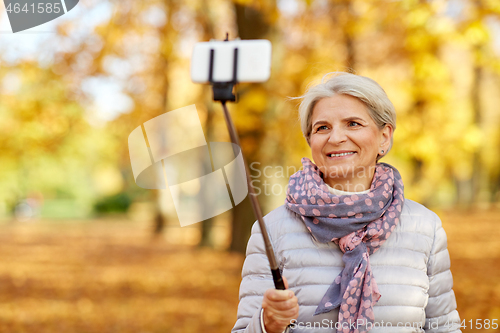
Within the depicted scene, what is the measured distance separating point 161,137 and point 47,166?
92.3ft

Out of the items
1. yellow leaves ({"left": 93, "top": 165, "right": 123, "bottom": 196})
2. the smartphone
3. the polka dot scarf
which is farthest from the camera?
yellow leaves ({"left": 93, "top": 165, "right": 123, "bottom": 196})

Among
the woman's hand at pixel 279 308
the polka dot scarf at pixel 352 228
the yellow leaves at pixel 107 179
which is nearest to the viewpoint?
the woman's hand at pixel 279 308

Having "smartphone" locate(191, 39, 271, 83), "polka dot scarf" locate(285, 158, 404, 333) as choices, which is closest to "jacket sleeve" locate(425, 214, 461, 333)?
"polka dot scarf" locate(285, 158, 404, 333)

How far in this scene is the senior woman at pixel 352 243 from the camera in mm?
1797

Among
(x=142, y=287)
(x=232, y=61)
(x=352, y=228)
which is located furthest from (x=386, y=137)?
(x=142, y=287)

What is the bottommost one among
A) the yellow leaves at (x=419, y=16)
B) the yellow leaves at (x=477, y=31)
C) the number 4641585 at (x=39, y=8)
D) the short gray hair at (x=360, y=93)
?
the short gray hair at (x=360, y=93)

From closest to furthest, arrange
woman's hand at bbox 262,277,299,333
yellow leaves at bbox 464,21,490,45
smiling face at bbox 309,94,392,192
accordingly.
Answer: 1. woman's hand at bbox 262,277,299,333
2. smiling face at bbox 309,94,392,192
3. yellow leaves at bbox 464,21,490,45

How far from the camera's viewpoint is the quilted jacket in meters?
1.81

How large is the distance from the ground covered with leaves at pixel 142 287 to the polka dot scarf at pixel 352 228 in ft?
15.1

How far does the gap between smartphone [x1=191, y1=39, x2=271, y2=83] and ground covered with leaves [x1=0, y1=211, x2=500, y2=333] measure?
5.33 meters

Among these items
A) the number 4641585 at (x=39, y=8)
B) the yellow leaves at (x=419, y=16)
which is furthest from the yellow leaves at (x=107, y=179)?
the yellow leaves at (x=419, y=16)

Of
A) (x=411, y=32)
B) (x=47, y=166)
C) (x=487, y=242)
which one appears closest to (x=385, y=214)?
(x=411, y=32)

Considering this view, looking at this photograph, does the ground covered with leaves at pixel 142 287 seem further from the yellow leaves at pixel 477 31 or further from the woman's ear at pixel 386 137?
the woman's ear at pixel 386 137

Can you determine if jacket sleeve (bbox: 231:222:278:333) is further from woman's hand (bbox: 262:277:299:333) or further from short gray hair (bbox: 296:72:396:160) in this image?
short gray hair (bbox: 296:72:396:160)
